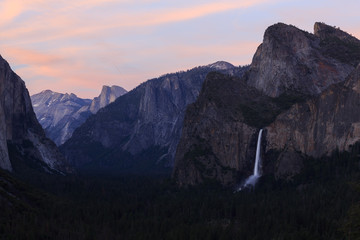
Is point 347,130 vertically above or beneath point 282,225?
above

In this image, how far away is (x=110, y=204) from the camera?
597ft

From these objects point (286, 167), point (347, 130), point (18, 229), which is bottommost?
point (18, 229)

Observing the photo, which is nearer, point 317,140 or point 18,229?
point 18,229

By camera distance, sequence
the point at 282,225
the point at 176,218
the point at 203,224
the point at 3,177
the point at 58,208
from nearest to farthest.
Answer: the point at 282,225 → the point at 203,224 → the point at 176,218 → the point at 58,208 → the point at 3,177

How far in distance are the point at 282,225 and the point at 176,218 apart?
1244 inches

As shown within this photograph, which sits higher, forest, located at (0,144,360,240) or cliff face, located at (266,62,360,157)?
cliff face, located at (266,62,360,157)

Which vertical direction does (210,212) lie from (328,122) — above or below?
below

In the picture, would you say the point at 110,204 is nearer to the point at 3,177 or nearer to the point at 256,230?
the point at 3,177

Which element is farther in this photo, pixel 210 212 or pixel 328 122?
pixel 328 122

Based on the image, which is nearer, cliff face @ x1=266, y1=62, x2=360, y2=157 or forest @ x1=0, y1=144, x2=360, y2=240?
forest @ x1=0, y1=144, x2=360, y2=240

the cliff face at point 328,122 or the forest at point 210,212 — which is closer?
the forest at point 210,212

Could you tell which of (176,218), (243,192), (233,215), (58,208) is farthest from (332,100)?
(58,208)

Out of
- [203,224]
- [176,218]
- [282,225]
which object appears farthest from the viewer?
[176,218]

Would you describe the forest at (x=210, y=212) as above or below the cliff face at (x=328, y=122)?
below
